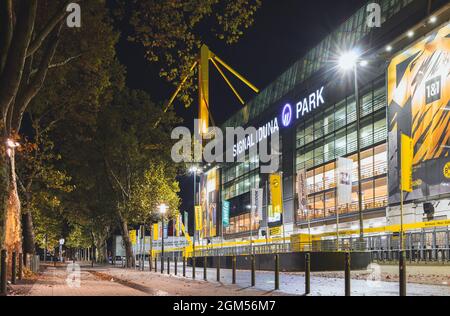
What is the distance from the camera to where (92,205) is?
49719 millimetres

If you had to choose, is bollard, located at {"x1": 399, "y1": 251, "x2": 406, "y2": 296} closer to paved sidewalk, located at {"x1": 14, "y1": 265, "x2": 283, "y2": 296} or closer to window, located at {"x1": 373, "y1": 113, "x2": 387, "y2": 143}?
paved sidewalk, located at {"x1": 14, "y1": 265, "x2": 283, "y2": 296}

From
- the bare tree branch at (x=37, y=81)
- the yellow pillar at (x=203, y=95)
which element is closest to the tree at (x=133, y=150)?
the bare tree branch at (x=37, y=81)

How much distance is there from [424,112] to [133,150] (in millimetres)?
19842

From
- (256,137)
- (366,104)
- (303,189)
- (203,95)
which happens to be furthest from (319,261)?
(203,95)

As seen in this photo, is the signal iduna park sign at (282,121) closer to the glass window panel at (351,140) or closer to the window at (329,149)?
the window at (329,149)

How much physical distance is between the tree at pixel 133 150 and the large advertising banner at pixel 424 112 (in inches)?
623

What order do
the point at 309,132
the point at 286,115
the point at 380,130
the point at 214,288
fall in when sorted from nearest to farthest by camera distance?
the point at 214,288 < the point at 380,130 < the point at 309,132 < the point at 286,115

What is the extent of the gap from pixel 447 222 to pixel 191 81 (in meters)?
20.2

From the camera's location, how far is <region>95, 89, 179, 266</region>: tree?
43.4 metres

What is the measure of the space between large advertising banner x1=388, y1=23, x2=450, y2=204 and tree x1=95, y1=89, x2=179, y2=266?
1583cm

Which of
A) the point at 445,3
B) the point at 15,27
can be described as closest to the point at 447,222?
the point at 445,3

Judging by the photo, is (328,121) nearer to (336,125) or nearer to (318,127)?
(336,125)

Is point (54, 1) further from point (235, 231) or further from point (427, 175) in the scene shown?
point (235, 231)

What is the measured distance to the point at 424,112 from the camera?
3775 centimetres
